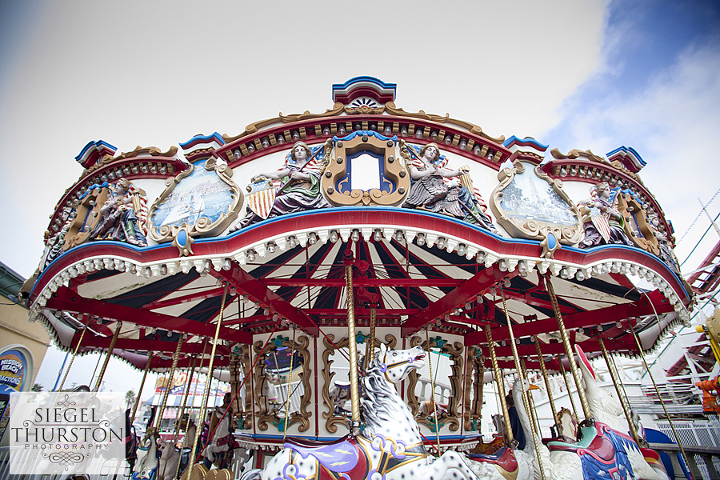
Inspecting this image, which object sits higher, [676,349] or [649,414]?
[676,349]

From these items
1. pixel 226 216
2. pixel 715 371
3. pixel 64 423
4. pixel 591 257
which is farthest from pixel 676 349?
pixel 64 423

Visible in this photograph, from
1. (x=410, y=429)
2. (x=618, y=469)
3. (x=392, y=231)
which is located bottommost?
(x=618, y=469)

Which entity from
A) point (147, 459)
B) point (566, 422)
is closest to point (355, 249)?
point (147, 459)

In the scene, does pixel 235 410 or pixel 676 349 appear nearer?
pixel 235 410

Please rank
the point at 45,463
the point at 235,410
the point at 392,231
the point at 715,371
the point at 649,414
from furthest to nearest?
the point at 649,414 < the point at 715,371 < the point at 235,410 < the point at 45,463 < the point at 392,231

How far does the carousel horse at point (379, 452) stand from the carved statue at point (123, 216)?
2699 millimetres

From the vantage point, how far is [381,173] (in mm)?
3584

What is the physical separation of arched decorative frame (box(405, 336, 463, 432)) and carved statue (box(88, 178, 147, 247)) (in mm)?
4459

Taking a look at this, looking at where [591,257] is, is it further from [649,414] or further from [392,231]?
[649,414]

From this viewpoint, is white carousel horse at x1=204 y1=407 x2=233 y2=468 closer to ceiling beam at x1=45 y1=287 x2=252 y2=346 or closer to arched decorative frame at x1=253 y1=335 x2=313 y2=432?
arched decorative frame at x1=253 y1=335 x2=313 y2=432

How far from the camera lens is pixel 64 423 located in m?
4.67

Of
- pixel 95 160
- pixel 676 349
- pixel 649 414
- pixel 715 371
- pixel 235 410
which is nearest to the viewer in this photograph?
pixel 95 160

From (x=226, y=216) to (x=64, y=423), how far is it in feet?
12.6

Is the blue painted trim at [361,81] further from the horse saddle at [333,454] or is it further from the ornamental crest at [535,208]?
the horse saddle at [333,454]
